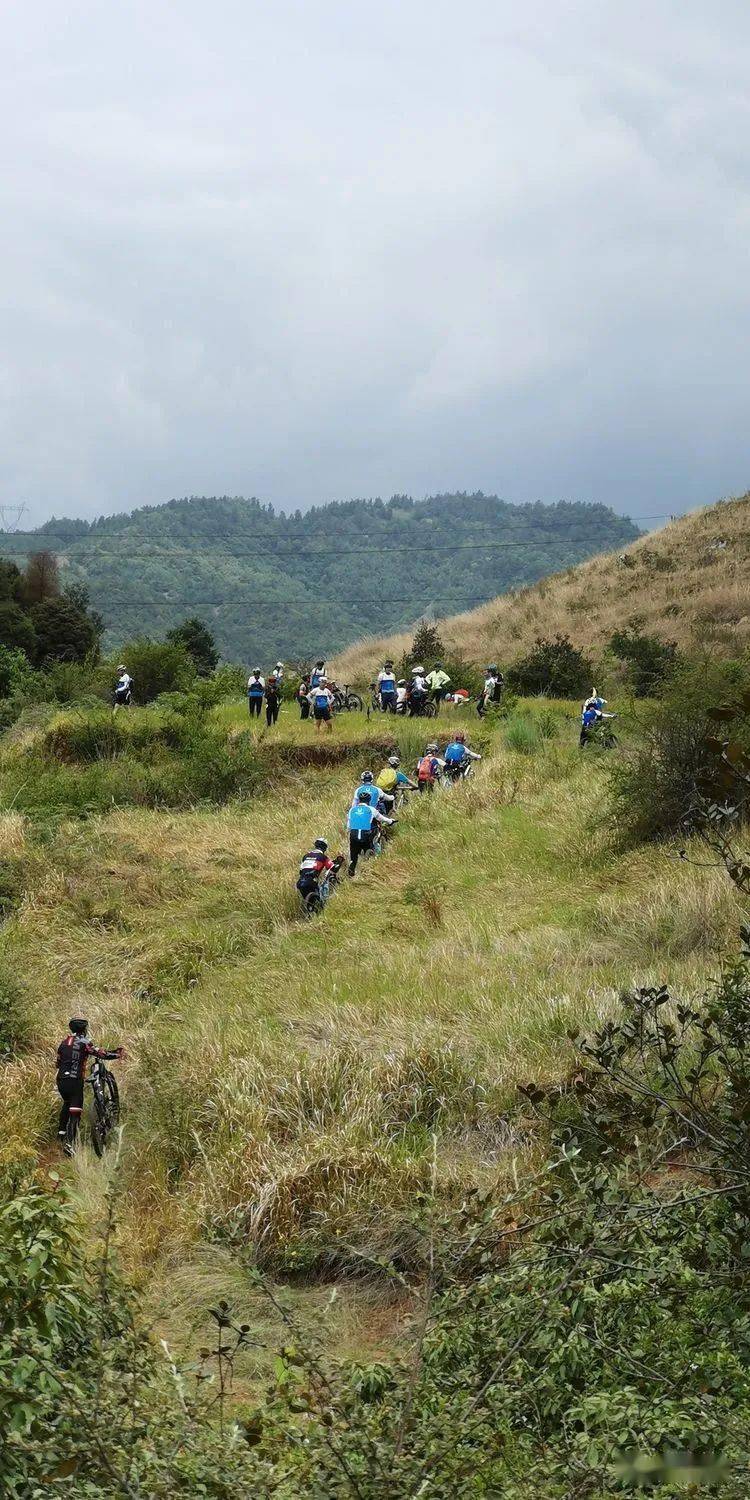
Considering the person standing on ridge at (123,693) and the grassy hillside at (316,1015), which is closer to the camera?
the grassy hillside at (316,1015)

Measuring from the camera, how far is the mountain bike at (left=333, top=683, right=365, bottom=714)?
32531 mm

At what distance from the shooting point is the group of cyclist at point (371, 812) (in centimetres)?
1686

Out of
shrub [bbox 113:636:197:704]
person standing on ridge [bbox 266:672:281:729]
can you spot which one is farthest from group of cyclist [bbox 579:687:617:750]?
shrub [bbox 113:636:197:704]

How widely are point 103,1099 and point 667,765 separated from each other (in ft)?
30.6

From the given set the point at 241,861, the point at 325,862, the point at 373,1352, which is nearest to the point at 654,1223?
the point at 373,1352

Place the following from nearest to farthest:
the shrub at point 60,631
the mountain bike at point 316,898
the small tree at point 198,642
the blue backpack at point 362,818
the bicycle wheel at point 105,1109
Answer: the bicycle wheel at point 105,1109 → the mountain bike at point 316,898 → the blue backpack at point 362,818 → the shrub at point 60,631 → the small tree at point 198,642

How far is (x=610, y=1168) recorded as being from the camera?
6211 mm

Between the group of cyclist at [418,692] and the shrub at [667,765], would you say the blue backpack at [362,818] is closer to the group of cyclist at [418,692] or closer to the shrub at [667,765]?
the shrub at [667,765]

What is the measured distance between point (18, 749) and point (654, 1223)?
82.1 feet

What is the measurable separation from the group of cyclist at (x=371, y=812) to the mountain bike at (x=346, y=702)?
784 centimetres

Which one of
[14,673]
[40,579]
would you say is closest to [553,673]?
[14,673]

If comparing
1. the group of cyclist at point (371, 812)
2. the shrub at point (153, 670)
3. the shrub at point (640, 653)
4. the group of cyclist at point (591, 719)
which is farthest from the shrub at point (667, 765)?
the shrub at point (153, 670)

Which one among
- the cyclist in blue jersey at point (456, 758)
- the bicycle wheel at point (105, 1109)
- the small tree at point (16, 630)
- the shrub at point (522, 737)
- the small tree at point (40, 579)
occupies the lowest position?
the bicycle wheel at point (105, 1109)

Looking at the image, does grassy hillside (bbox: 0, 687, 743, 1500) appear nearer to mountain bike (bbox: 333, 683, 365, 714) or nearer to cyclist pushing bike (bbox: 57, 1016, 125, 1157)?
cyclist pushing bike (bbox: 57, 1016, 125, 1157)
